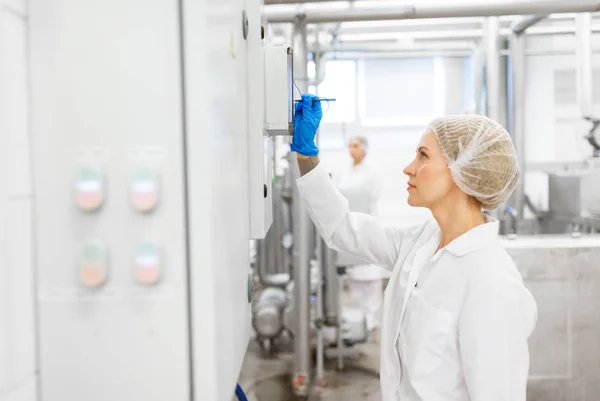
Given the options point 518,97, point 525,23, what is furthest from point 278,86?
point 518,97

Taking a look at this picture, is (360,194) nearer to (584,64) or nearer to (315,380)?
(315,380)

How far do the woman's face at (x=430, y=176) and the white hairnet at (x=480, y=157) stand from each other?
20 mm

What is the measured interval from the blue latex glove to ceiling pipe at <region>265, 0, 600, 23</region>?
4.75ft

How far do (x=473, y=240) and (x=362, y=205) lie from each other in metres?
2.11

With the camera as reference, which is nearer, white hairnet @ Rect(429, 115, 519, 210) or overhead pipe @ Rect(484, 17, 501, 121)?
white hairnet @ Rect(429, 115, 519, 210)

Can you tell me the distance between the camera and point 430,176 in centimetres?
120

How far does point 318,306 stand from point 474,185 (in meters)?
2.20

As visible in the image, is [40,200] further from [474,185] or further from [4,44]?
[474,185]

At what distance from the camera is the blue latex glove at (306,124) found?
135cm

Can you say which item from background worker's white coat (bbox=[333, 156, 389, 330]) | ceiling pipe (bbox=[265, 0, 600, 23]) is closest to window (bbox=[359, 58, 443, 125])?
background worker's white coat (bbox=[333, 156, 389, 330])

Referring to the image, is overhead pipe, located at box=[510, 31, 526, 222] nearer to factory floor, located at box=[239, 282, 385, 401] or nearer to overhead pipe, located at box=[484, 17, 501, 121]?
overhead pipe, located at box=[484, 17, 501, 121]

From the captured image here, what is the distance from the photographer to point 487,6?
2.55 metres

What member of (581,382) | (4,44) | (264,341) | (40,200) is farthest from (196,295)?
(264,341)

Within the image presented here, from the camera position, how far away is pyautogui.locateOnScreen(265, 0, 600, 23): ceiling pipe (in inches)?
96.3
